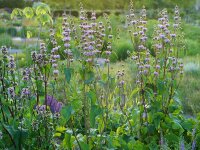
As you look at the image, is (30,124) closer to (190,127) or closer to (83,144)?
(83,144)

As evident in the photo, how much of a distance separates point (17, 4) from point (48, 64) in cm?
3070

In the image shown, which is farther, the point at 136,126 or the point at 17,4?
the point at 17,4

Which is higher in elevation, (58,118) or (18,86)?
(18,86)

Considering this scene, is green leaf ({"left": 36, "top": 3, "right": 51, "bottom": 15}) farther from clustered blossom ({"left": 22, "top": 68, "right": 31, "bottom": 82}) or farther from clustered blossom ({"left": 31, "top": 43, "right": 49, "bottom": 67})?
clustered blossom ({"left": 22, "top": 68, "right": 31, "bottom": 82})

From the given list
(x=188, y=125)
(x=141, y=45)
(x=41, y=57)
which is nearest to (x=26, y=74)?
(x=41, y=57)

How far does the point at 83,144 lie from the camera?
2.75 m

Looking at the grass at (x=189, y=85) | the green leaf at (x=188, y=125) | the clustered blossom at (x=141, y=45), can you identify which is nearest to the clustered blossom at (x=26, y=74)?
the clustered blossom at (x=141, y=45)

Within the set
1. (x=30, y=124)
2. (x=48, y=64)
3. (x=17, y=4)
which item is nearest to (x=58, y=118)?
(x=30, y=124)

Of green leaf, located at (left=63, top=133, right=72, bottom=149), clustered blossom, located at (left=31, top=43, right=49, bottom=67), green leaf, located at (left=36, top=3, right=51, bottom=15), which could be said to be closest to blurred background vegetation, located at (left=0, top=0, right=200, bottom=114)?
green leaf, located at (left=36, top=3, right=51, bottom=15)

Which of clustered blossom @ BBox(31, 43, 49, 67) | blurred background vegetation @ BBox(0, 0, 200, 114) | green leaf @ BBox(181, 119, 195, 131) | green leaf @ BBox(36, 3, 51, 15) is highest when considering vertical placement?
green leaf @ BBox(36, 3, 51, 15)

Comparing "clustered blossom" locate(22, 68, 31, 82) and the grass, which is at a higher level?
"clustered blossom" locate(22, 68, 31, 82)

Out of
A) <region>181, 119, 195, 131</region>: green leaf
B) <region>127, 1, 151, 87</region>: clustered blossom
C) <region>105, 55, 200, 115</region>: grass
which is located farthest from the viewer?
<region>105, 55, 200, 115</region>: grass

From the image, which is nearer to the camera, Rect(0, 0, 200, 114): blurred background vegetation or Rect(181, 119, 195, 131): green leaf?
Rect(181, 119, 195, 131): green leaf

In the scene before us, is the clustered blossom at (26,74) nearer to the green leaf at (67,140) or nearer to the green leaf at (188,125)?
the green leaf at (67,140)
